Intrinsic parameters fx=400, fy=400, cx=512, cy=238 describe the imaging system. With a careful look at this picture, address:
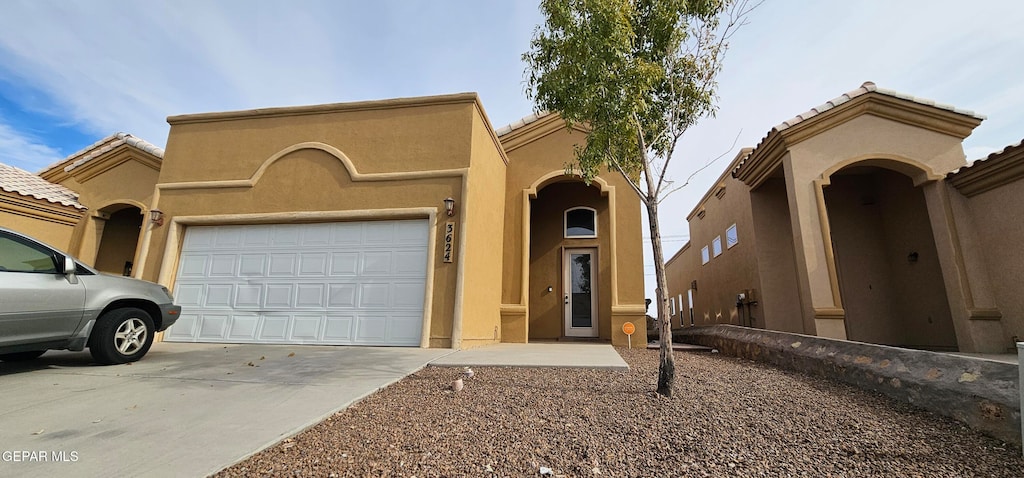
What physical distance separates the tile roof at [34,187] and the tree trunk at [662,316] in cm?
1273

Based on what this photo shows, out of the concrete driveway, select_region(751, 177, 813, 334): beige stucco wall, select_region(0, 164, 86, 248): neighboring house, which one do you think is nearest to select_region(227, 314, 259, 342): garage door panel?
the concrete driveway

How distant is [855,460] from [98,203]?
1435cm

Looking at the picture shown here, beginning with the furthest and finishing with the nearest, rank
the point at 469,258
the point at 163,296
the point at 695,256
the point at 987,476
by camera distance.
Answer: the point at 695,256
the point at 469,258
the point at 163,296
the point at 987,476

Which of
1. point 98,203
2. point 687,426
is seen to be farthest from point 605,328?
point 98,203

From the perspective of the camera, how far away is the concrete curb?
8.99ft

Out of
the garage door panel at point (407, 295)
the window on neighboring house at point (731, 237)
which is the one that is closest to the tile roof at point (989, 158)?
the window on neighboring house at point (731, 237)

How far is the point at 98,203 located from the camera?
9750mm

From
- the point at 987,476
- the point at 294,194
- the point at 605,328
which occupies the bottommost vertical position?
the point at 987,476

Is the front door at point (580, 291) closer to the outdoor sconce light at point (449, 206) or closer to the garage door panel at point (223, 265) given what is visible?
the outdoor sconce light at point (449, 206)

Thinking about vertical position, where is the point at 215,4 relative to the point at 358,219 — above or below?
above

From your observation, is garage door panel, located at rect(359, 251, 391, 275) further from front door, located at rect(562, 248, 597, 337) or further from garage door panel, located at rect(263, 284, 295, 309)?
front door, located at rect(562, 248, 597, 337)

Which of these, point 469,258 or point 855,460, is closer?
point 855,460

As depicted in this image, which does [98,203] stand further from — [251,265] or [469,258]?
[469,258]

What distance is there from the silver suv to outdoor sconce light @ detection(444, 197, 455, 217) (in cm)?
403
